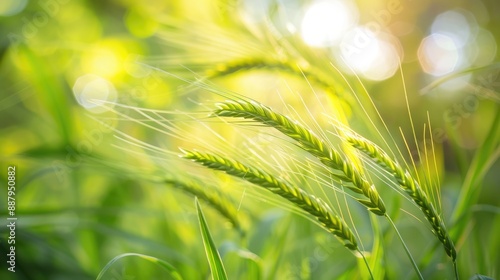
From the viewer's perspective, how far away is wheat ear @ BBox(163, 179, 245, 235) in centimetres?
54

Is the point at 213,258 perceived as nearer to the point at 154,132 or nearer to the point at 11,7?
the point at 154,132

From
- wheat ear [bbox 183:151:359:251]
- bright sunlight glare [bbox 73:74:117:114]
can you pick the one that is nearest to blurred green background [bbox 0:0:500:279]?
bright sunlight glare [bbox 73:74:117:114]

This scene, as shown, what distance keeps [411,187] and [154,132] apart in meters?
0.78

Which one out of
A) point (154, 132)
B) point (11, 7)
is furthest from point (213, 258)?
point (11, 7)

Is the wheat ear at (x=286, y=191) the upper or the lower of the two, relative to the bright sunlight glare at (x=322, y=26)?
lower

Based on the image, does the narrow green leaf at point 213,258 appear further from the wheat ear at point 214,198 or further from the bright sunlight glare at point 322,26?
the bright sunlight glare at point 322,26

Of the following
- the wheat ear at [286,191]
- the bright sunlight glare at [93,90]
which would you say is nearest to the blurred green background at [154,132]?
the bright sunlight glare at [93,90]

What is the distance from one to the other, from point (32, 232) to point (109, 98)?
48 centimetres

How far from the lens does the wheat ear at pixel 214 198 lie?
1.76ft

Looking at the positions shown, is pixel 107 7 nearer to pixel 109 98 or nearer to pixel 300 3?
pixel 109 98

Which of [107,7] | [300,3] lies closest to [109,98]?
[300,3]

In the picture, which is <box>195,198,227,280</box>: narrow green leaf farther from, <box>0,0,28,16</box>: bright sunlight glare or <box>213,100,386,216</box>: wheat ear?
<box>0,0,28,16</box>: bright sunlight glare

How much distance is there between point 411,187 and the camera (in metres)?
0.38

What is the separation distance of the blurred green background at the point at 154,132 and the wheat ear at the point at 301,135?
172 millimetres
